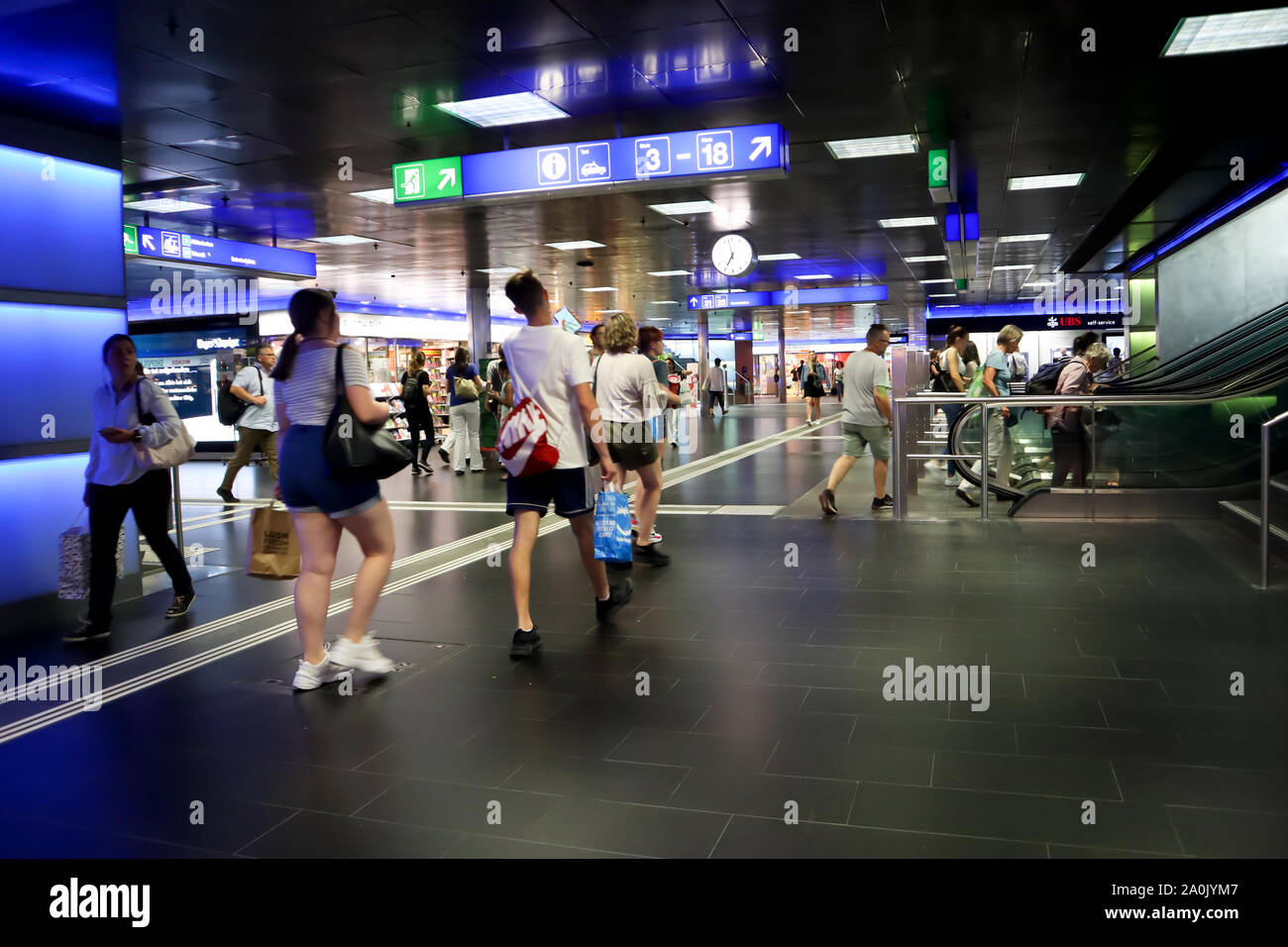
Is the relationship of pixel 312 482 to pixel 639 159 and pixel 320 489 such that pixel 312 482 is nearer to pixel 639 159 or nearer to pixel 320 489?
pixel 320 489

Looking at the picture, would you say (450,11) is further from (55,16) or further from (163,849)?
(163,849)

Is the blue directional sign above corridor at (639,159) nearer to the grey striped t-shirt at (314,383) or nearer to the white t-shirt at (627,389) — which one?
the white t-shirt at (627,389)

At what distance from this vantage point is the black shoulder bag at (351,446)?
3742 millimetres

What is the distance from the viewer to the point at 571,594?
5.62 metres

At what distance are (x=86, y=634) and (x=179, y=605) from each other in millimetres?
537

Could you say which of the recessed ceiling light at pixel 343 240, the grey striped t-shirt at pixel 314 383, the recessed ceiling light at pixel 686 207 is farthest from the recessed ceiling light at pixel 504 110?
the recessed ceiling light at pixel 343 240

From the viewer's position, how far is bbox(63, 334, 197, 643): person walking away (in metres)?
5.03

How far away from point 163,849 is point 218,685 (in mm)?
1529

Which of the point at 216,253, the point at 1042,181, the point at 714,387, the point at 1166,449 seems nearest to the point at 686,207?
the point at 1042,181

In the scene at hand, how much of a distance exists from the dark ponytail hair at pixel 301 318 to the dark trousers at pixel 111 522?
1815 mm

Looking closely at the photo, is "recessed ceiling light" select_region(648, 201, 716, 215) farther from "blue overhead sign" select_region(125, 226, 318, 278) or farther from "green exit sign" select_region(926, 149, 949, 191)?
"blue overhead sign" select_region(125, 226, 318, 278)

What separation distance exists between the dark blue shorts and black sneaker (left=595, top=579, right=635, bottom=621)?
1.55 m

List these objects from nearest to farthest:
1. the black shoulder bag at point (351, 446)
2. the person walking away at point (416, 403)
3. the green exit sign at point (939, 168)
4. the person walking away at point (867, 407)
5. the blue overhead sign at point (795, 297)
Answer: the black shoulder bag at point (351, 446), the person walking away at point (867, 407), the green exit sign at point (939, 168), the person walking away at point (416, 403), the blue overhead sign at point (795, 297)

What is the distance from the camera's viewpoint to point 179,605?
5445 mm
